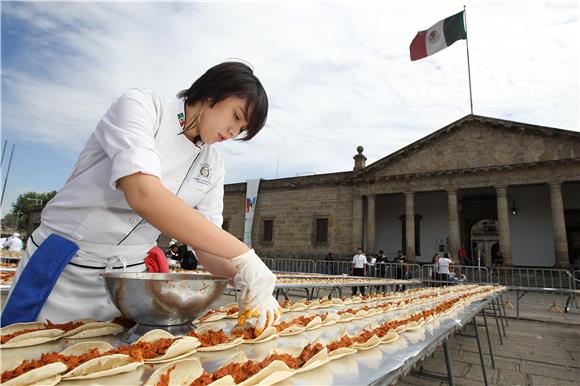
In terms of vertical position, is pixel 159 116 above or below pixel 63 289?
above

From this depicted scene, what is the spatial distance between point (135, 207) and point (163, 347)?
1.50ft

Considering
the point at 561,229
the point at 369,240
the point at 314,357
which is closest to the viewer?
the point at 314,357

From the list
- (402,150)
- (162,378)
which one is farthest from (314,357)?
(402,150)

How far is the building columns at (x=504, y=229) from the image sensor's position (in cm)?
1630

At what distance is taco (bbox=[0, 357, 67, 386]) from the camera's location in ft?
2.15

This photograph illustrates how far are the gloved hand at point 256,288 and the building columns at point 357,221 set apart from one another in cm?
1886

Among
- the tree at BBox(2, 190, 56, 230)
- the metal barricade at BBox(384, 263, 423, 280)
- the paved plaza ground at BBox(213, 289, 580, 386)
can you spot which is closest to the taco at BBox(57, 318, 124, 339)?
the paved plaza ground at BBox(213, 289, 580, 386)

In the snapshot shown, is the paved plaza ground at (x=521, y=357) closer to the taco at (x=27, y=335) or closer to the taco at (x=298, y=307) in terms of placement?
the taco at (x=298, y=307)

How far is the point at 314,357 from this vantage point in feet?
3.36

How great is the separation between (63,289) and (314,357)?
1.10 m

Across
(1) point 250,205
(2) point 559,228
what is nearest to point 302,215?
(1) point 250,205

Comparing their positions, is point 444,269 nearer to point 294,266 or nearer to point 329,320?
point 294,266

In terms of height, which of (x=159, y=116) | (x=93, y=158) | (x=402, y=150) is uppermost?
(x=402, y=150)

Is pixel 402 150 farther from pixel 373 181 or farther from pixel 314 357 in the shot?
pixel 314 357
